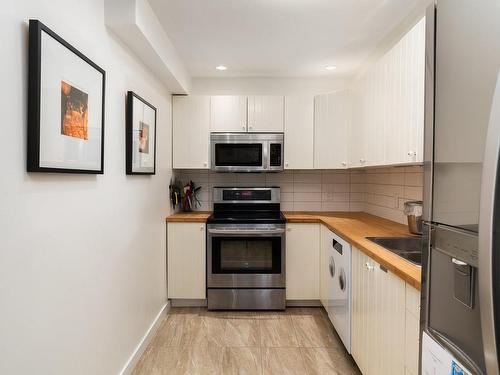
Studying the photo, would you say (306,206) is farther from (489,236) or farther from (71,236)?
(489,236)

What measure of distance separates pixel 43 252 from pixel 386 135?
2.02m

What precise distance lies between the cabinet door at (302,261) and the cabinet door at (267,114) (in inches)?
40.3

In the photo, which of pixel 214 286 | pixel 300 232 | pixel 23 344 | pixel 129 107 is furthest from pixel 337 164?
pixel 23 344

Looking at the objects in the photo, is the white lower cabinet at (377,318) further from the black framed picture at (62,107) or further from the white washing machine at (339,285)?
the black framed picture at (62,107)

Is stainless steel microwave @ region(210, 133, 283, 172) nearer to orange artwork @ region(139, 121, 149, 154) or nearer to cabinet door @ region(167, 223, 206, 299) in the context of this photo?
cabinet door @ region(167, 223, 206, 299)

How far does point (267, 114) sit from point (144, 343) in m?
2.32

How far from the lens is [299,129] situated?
319 centimetres

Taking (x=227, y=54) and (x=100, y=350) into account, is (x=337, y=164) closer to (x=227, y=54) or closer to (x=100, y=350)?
(x=227, y=54)

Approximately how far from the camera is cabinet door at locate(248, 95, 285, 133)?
3180 millimetres

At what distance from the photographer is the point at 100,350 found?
5.29 ft

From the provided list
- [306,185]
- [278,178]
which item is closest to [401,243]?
[306,185]

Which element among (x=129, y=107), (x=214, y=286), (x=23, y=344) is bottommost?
(x=214, y=286)

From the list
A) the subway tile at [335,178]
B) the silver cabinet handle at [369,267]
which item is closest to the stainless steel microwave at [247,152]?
the subway tile at [335,178]

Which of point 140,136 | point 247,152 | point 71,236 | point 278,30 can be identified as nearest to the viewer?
point 71,236
